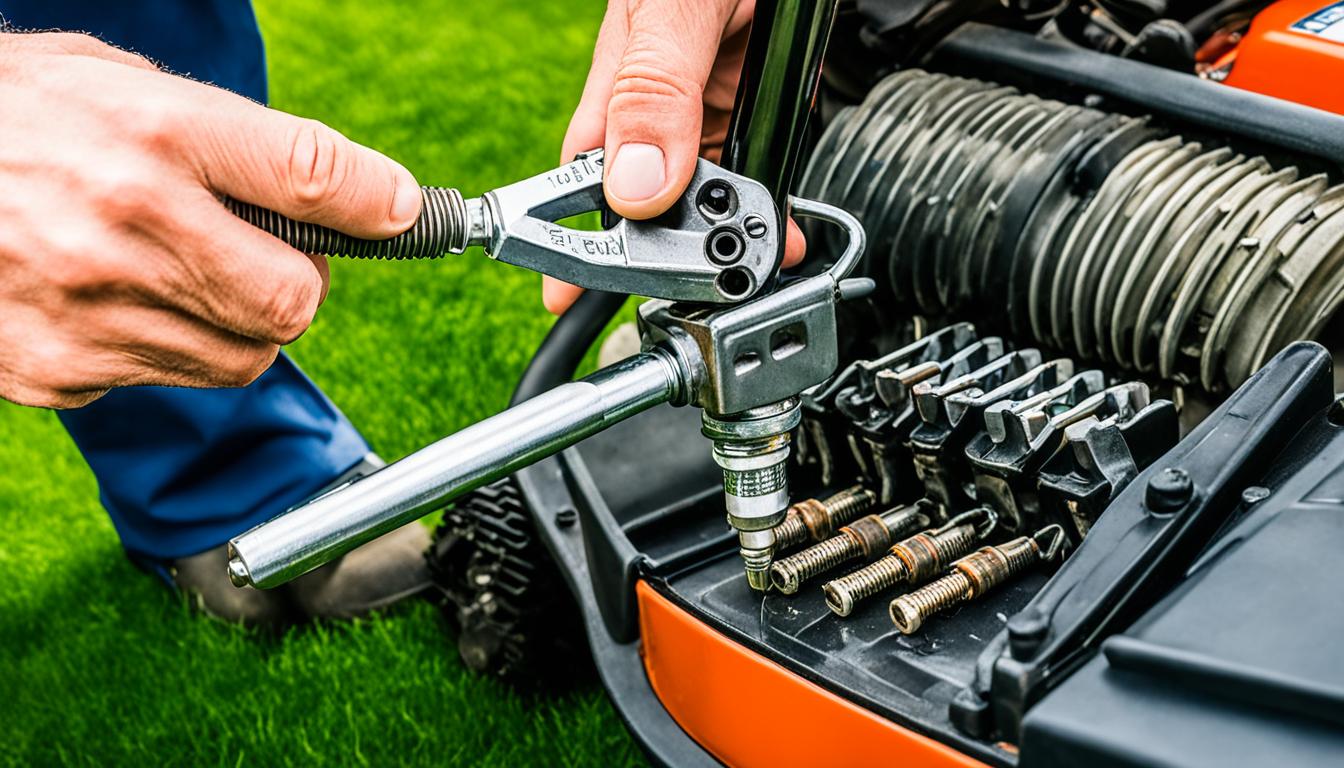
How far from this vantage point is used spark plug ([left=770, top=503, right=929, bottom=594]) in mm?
992

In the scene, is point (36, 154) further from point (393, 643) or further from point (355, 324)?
point (355, 324)

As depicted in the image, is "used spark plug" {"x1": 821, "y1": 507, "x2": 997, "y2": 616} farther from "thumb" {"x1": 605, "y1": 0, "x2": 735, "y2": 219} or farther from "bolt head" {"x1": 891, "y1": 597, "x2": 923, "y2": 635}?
"thumb" {"x1": 605, "y1": 0, "x2": 735, "y2": 219}

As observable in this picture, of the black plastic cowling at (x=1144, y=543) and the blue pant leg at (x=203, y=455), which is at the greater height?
the black plastic cowling at (x=1144, y=543)

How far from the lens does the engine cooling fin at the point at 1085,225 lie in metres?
0.98

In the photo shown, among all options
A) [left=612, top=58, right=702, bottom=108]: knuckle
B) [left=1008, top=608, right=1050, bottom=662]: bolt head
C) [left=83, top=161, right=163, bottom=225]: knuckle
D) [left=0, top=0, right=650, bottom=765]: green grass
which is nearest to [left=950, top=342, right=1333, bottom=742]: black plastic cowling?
[left=1008, top=608, right=1050, bottom=662]: bolt head

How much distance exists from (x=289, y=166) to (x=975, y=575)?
54 centimetres

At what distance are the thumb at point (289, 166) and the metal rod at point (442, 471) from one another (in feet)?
0.48

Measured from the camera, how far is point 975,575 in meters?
0.93

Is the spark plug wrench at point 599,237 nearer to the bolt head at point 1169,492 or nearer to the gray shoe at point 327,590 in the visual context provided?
the bolt head at point 1169,492

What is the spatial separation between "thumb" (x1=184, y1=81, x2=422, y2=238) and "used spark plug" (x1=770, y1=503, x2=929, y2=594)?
41 cm

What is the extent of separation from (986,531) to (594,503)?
333 millimetres

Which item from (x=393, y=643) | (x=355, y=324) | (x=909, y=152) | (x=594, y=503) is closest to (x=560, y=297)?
(x=594, y=503)

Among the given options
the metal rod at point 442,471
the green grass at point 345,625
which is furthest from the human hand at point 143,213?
the green grass at point 345,625

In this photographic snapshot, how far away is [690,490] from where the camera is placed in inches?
47.8
